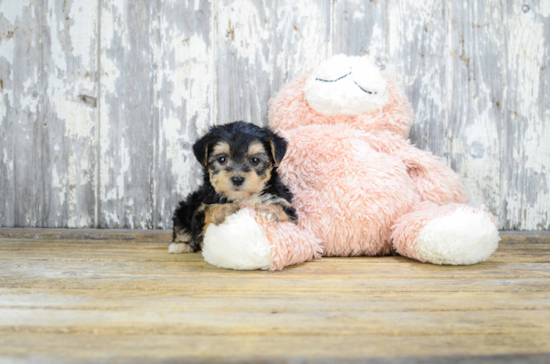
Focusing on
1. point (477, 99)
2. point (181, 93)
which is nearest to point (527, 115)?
point (477, 99)

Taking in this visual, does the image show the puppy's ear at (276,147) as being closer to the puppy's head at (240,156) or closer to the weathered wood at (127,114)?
the puppy's head at (240,156)

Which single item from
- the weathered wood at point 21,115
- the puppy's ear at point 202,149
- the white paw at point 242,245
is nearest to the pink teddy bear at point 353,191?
the white paw at point 242,245

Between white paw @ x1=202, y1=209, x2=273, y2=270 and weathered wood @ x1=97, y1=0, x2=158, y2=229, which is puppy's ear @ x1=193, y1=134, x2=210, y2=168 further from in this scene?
weathered wood @ x1=97, y1=0, x2=158, y2=229

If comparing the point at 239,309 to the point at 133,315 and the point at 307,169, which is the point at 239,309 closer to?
the point at 133,315

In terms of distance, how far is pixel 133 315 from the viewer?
1.32 metres

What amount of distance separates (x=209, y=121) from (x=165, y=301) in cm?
186

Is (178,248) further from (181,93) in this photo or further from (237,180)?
(181,93)

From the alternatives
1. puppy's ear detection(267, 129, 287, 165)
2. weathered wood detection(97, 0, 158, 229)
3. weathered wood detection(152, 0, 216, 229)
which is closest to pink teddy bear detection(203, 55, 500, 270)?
puppy's ear detection(267, 129, 287, 165)

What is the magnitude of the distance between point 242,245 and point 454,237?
1.12 meters

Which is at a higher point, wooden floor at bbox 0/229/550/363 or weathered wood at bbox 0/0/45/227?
weathered wood at bbox 0/0/45/227

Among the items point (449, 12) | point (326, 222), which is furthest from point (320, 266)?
point (449, 12)

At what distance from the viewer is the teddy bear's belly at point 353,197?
238 cm

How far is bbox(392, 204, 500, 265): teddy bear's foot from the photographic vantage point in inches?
82.0

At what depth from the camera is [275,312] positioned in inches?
53.1
